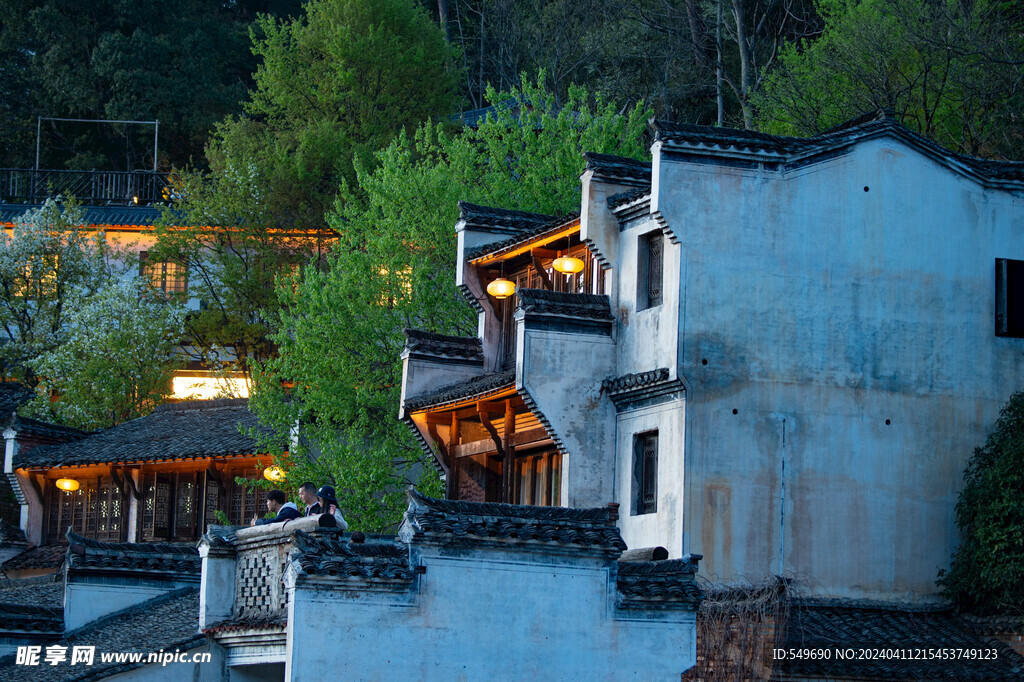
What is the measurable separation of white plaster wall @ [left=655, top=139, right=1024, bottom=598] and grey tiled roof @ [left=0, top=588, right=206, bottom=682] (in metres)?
8.02

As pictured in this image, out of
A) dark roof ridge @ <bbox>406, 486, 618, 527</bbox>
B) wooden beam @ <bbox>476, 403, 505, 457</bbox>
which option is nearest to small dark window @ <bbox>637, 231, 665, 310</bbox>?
wooden beam @ <bbox>476, 403, 505, 457</bbox>

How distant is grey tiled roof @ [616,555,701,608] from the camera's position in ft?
60.7

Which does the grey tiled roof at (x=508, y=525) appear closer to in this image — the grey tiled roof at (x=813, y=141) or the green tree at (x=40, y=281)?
the grey tiled roof at (x=813, y=141)

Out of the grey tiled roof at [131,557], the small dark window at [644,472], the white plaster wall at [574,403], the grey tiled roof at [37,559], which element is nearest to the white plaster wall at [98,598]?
the grey tiled roof at [131,557]

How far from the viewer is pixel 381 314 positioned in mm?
33500

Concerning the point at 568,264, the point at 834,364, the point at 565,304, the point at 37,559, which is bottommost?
the point at 37,559

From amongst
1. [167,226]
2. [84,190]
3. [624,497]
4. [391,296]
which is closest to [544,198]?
[391,296]

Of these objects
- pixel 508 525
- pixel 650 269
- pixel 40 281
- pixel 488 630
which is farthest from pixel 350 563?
pixel 40 281

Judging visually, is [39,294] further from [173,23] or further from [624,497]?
[624,497]

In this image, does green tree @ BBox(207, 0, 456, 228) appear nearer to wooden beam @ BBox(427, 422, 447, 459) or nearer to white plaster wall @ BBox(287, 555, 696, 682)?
wooden beam @ BBox(427, 422, 447, 459)

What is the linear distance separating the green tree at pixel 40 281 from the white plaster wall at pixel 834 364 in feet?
86.7

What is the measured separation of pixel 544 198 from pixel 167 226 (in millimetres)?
17709

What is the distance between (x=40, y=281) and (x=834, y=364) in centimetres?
3005

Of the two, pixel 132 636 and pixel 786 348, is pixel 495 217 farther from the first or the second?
pixel 132 636
